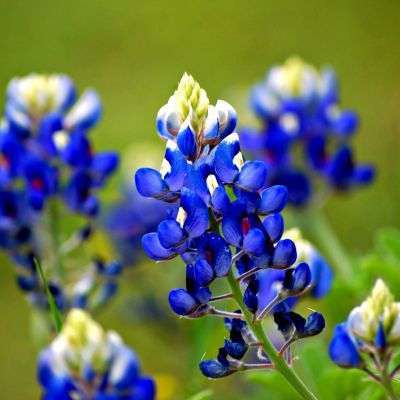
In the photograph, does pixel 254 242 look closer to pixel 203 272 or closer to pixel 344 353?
pixel 203 272

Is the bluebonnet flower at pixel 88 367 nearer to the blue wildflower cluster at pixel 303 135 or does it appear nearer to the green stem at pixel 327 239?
the green stem at pixel 327 239

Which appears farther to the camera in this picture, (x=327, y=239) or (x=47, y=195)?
(x=327, y=239)

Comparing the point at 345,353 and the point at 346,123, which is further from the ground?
the point at 346,123

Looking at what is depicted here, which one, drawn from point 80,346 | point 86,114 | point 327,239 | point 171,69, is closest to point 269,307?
point 80,346

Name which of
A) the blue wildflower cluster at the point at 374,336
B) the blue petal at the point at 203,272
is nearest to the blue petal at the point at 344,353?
the blue wildflower cluster at the point at 374,336

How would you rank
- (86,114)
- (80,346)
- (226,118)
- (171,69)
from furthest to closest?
(171,69) → (86,114) → (80,346) → (226,118)

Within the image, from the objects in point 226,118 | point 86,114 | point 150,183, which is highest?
point 86,114

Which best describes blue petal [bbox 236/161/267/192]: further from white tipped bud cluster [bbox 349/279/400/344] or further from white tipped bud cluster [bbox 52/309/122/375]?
white tipped bud cluster [bbox 52/309/122/375]

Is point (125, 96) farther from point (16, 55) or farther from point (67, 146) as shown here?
point (67, 146)
